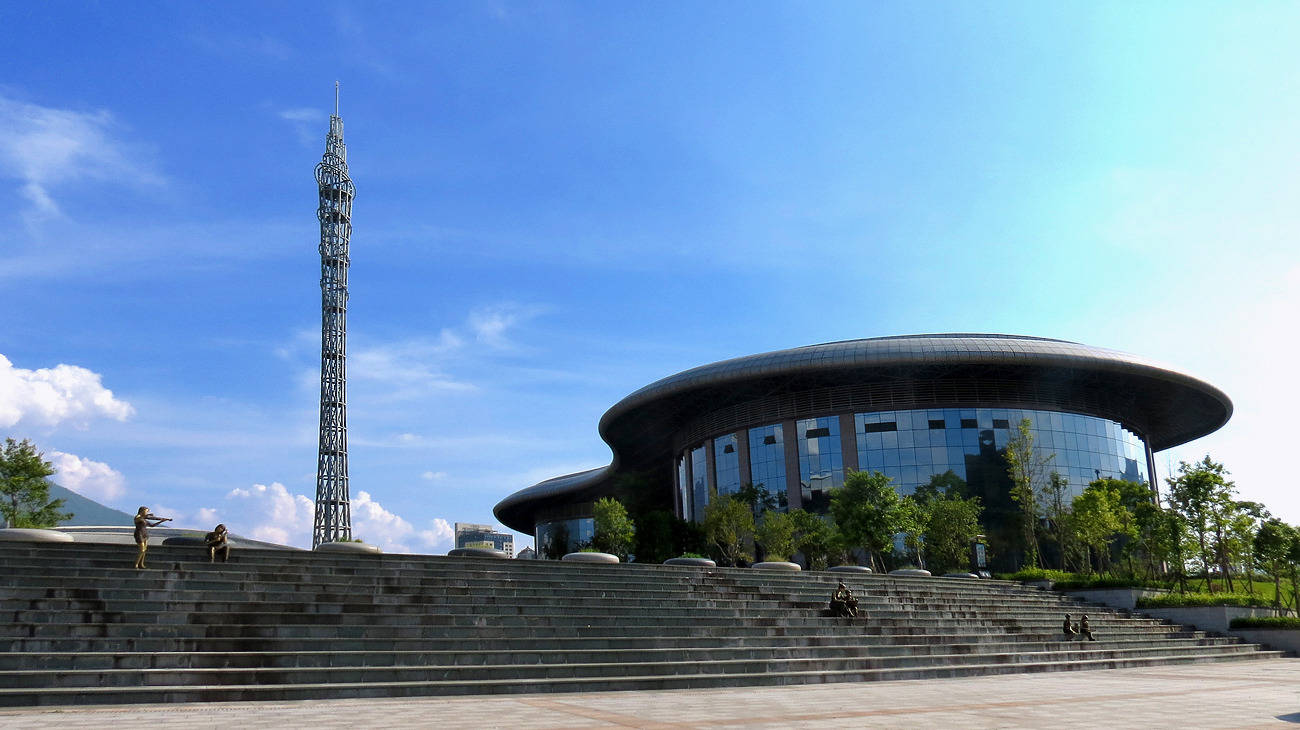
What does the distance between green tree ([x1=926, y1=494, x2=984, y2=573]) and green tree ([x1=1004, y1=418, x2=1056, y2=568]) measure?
4779 millimetres

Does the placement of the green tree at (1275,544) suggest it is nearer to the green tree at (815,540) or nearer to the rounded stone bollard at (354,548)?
the green tree at (815,540)

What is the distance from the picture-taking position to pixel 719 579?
923 inches

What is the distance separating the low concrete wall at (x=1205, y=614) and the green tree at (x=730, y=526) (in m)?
18.7

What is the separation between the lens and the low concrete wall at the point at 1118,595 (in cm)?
3155

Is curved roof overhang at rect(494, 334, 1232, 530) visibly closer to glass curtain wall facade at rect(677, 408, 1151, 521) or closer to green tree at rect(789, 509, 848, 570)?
glass curtain wall facade at rect(677, 408, 1151, 521)

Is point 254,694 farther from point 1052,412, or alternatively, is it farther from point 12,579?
point 1052,412

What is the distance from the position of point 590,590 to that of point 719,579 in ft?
14.8

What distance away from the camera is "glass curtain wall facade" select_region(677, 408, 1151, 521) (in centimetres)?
4922

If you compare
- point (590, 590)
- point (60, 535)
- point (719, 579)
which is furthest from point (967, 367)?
point (60, 535)

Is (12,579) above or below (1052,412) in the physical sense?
below

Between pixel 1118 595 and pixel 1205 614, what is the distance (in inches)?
103

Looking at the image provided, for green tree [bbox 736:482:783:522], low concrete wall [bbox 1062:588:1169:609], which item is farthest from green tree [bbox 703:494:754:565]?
low concrete wall [bbox 1062:588:1169:609]

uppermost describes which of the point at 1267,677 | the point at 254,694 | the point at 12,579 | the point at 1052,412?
the point at 1052,412

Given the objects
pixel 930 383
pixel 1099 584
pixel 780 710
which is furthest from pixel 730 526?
pixel 780 710
